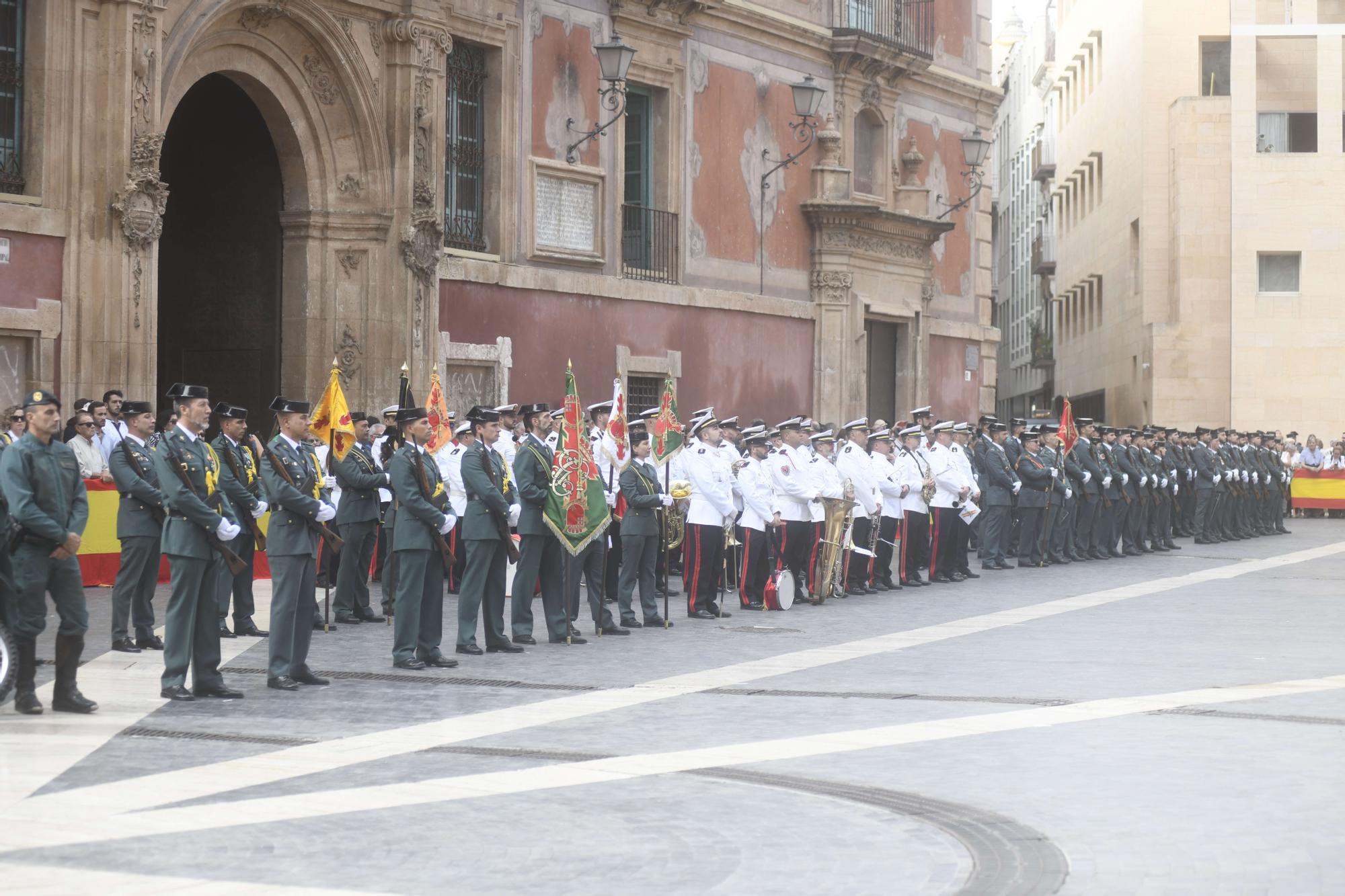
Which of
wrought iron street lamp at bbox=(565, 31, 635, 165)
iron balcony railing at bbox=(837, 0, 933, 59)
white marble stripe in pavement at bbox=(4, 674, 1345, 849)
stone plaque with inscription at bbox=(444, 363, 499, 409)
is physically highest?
iron balcony railing at bbox=(837, 0, 933, 59)

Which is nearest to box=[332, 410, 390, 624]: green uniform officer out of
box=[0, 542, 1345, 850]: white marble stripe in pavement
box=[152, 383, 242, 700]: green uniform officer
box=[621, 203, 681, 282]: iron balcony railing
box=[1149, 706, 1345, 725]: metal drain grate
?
box=[152, 383, 242, 700]: green uniform officer

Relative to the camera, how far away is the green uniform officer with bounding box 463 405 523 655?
14469mm

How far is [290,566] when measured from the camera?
1246 cm

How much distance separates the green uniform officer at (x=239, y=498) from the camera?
1306 centimetres

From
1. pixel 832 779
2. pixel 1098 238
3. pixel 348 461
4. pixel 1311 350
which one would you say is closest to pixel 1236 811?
pixel 832 779

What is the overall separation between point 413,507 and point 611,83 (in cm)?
1341

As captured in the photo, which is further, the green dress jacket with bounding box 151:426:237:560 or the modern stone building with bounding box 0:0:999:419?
the modern stone building with bounding box 0:0:999:419

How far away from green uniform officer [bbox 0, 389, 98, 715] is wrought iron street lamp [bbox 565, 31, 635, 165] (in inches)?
554

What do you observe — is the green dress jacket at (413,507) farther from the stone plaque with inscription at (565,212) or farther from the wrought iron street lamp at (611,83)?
the wrought iron street lamp at (611,83)

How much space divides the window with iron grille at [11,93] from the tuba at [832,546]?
28.9 feet

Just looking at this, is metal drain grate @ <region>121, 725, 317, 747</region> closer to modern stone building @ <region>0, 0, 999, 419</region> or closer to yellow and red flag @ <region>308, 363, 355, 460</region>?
yellow and red flag @ <region>308, 363, 355, 460</region>

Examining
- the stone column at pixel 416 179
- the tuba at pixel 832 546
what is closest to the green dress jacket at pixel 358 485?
the tuba at pixel 832 546

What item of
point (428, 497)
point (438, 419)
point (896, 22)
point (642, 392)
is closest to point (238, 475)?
point (428, 497)

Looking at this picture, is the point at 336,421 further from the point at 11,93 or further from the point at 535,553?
the point at 11,93
